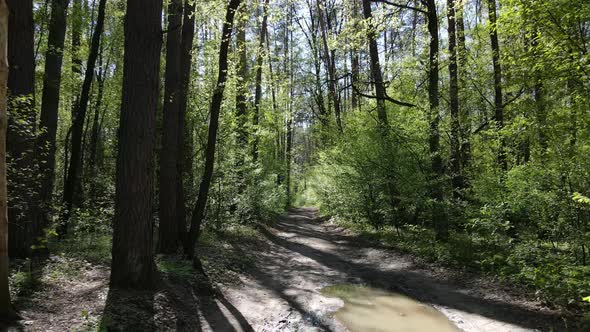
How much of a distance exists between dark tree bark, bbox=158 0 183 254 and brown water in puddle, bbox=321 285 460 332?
4092mm

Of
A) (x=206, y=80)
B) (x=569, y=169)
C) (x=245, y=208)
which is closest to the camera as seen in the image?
(x=569, y=169)

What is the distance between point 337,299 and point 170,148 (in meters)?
5.23

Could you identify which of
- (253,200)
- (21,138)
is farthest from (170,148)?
(253,200)

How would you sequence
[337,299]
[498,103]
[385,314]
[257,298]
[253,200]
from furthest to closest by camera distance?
[253,200] → [498,103] → [257,298] → [337,299] → [385,314]

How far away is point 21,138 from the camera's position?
6855mm

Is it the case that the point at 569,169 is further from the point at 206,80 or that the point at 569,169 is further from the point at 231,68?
the point at 206,80

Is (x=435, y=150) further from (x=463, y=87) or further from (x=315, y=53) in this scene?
(x=315, y=53)

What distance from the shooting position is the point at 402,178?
12.0m

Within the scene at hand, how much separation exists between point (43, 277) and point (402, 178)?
956 centimetres

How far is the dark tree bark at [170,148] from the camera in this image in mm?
9328

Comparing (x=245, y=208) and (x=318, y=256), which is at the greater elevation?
(x=245, y=208)

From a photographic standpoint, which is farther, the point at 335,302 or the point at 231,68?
the point at 231,68

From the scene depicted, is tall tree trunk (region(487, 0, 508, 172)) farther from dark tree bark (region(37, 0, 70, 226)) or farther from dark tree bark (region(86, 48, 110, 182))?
dark tree bark (region(86, 48, 110, 182))

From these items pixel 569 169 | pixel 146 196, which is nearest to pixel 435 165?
pixel 569 169
